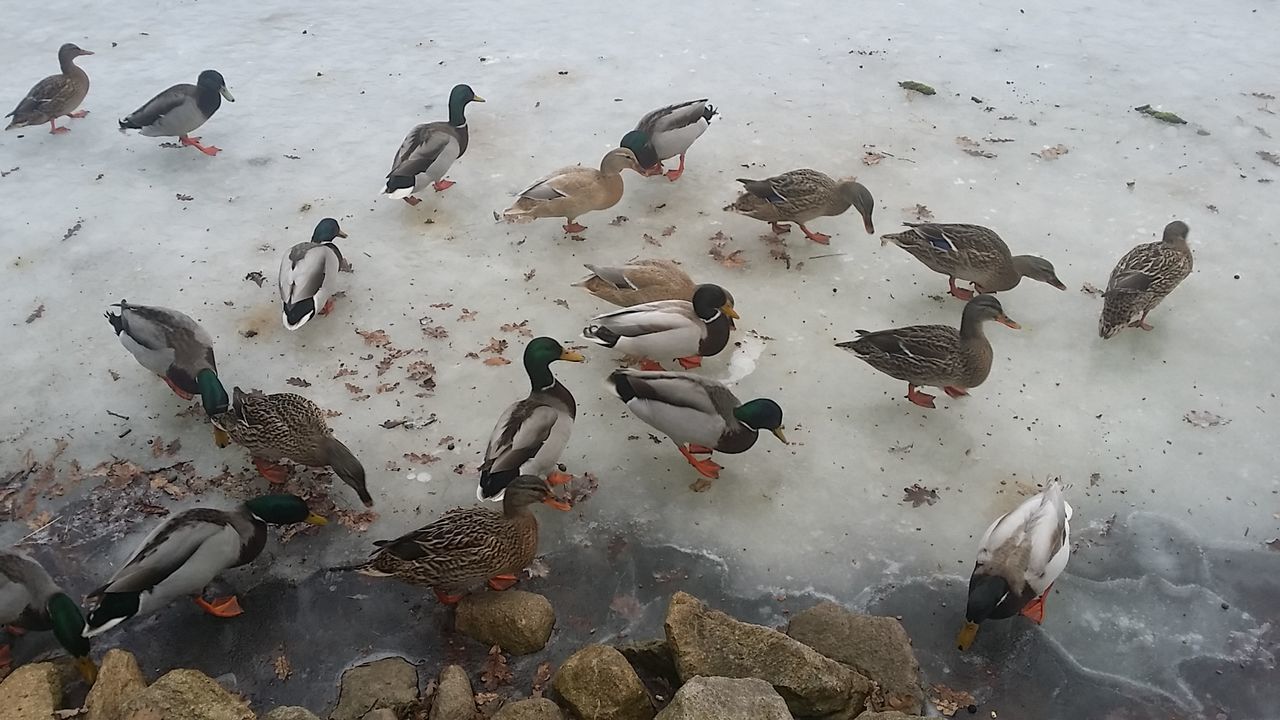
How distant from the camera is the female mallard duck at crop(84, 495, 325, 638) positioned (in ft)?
12.3

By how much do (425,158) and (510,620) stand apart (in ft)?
13.7

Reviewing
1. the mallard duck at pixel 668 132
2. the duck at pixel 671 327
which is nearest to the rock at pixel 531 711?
the duck at pixel 671 327

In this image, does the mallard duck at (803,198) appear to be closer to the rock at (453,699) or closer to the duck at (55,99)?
the rock at (453,699)

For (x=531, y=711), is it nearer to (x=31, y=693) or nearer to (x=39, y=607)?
(x=31, y=693)

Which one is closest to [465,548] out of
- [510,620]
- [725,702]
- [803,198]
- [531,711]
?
[510,620]

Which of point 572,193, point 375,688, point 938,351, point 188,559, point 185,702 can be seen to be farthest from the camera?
point 572,193

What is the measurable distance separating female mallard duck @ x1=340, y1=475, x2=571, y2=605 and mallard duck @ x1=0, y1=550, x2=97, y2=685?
118 cm

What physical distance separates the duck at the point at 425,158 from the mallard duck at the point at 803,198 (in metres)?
2.41

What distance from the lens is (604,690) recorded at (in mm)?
3424

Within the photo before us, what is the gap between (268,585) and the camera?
414cm

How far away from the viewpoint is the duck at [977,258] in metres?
5.62

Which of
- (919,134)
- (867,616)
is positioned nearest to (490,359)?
(867,616)

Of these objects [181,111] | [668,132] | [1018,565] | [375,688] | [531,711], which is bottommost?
[375,688]

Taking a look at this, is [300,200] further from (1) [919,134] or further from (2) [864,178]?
(1) [919,134]
